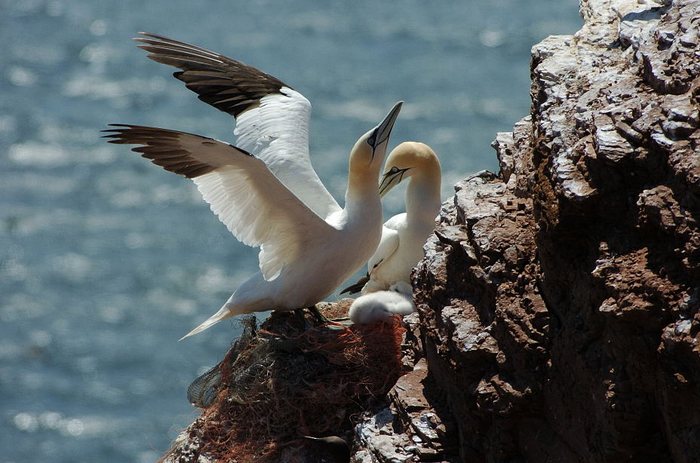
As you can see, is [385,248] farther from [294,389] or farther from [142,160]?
[142,160]

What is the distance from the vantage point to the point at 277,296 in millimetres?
7180

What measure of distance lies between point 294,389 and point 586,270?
8.19 ft

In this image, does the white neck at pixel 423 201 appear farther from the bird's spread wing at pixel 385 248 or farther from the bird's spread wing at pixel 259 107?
the bird's spread wing at pixel 259 107

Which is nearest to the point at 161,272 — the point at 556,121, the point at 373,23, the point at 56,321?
the point at 56,321

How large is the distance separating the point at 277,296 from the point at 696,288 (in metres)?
3.66

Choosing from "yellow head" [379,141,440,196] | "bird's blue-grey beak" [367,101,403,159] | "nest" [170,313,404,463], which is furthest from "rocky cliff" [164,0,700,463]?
"yellow head" [379,141,440,196]

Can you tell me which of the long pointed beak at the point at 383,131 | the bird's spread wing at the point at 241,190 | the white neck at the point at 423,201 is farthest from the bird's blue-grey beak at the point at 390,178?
the bird's spread wing at the point at 241,190

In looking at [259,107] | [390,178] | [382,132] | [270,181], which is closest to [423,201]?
[390,178]

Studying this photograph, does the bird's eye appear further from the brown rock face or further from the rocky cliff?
the brown rock face

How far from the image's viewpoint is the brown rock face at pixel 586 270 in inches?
155

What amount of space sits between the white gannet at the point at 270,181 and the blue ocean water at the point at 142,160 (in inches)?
208

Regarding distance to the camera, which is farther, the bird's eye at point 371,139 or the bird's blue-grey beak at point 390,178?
the bird's blue-grey beak at point 390,178

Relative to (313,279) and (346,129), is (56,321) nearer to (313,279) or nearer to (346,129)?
(346,129)

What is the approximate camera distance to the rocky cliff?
3939 millimetres
